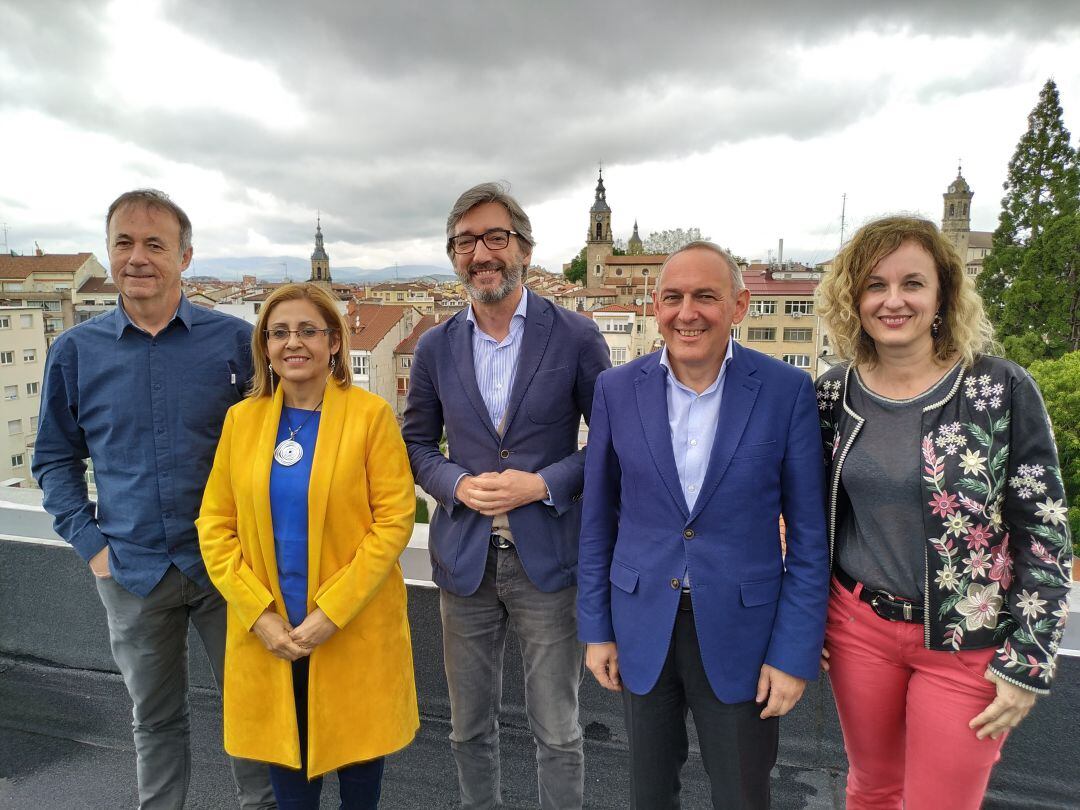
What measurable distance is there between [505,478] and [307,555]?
0.54 meters

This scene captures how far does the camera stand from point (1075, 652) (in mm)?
1855

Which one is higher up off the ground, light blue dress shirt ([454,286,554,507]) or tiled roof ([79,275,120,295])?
tiled roof ([79,275,120,295])

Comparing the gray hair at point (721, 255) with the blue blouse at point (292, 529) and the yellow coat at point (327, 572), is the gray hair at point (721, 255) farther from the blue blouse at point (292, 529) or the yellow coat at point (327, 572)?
the blue blouse at point (292, 529)

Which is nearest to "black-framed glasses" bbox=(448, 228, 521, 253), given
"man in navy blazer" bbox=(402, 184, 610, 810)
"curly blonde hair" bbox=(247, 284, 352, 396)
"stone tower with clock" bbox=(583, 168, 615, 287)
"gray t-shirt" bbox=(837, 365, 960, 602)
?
"man in navy blazer" bbox=(402, 184, 610, 810)

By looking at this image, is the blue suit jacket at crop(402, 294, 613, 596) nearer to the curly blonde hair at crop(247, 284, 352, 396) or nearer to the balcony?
the curly blonde hair at crop(247, 284, 352, 396)

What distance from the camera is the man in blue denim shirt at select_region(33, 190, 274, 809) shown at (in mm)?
1781

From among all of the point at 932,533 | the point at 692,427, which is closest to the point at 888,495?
the point at 932,533

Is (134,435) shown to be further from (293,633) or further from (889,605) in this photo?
(889,605)

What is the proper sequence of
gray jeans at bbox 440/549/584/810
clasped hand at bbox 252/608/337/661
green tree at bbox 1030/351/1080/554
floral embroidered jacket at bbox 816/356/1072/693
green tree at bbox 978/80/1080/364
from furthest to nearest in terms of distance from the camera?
green tree at bbox 978/80/1080/364, green tree at bbox 1030/351/1080/554, gray jeans at bbox 440/549/584/810, clasped hand at bbox 252/608/337/661, floral embroidered jacket at bbox 816/356/1072/693

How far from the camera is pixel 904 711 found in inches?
57.2

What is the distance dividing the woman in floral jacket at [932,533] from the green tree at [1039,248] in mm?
23572

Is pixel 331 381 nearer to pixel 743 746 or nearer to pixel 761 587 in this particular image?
pixel 761 587

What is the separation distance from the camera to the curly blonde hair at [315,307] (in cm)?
165

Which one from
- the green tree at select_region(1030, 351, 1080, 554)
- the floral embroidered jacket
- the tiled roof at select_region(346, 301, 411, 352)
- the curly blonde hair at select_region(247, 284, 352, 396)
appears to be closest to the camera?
the floral embroidered jacket
